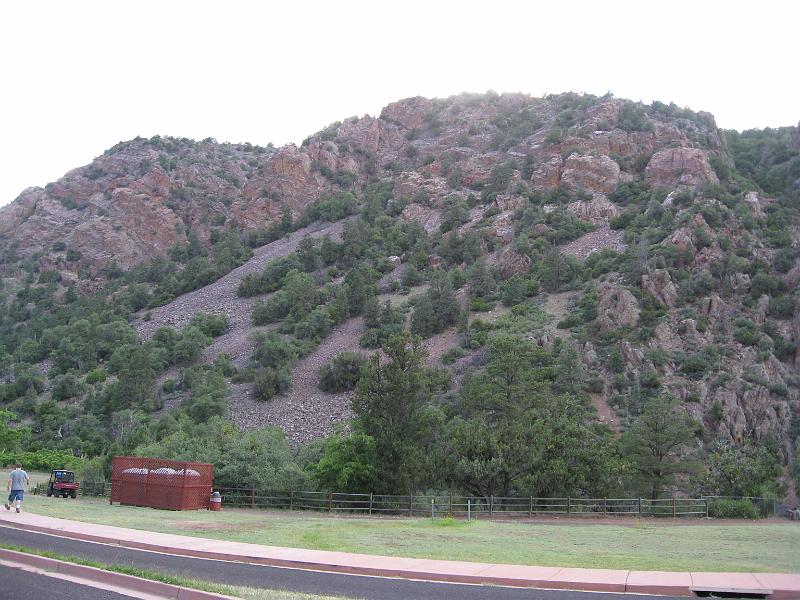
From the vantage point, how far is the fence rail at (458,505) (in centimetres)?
3002

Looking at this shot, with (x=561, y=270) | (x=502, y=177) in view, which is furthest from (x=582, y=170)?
(x=561, y=270)

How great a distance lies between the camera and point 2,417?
6312cm

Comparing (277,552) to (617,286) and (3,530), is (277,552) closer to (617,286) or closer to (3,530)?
(3,530)

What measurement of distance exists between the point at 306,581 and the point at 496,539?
8.84 metres

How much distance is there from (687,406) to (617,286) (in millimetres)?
17544

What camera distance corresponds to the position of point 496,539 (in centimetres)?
1945

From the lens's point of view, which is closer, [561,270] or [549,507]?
[549,507]

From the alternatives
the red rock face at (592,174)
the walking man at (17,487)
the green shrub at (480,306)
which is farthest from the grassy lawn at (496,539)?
the red rock face at (592,174)

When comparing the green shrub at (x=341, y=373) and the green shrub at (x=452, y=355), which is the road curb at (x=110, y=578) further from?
the green shrub at (x=452, y=355)

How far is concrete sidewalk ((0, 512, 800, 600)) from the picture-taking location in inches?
445

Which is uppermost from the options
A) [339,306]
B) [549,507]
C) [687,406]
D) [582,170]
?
[582,170]

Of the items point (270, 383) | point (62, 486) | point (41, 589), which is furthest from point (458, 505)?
point (270, 383)

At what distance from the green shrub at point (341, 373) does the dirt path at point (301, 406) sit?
0.87 metres

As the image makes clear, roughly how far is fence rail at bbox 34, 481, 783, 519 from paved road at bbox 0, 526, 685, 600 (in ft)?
51.3
